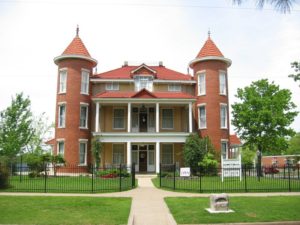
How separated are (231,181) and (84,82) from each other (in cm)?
1826

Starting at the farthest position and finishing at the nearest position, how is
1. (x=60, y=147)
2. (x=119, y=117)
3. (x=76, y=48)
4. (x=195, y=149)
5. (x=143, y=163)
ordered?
1. (x=119, y=117)
2. (x=143, y=163)
3. (x=76, y=48)
4. (x=60, y=147)
5. (x=195, y=149)

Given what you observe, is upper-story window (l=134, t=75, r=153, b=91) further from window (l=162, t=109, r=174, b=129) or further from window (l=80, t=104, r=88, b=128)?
window (l=80, t=104, r=88, b=128)

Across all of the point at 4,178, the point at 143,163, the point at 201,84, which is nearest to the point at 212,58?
the point at 201,84

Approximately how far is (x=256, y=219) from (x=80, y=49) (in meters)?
27.6

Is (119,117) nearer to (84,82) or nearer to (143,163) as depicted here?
(84,82)

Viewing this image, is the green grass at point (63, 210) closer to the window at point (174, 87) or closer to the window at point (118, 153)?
the window at point (118, 153)

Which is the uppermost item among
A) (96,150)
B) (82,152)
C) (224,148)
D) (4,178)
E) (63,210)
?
(224,148)

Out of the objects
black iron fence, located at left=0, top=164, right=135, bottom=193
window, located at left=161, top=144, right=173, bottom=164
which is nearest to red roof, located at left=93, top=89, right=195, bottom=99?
window, located at left=161, top=144, right=173, bottom=164

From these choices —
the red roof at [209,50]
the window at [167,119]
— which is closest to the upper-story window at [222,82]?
the red roof at [209,50]

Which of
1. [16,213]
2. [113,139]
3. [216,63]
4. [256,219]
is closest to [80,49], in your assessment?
[113,139]

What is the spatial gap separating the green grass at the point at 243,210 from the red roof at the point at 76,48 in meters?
22.8

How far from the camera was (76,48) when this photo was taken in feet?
111

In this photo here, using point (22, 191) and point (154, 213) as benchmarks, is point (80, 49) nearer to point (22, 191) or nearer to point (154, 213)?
point (22, 191)

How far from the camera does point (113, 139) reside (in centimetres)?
3142
